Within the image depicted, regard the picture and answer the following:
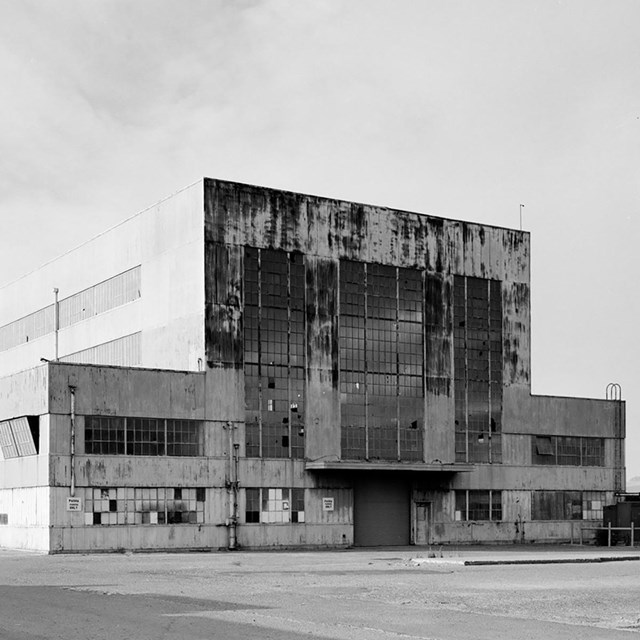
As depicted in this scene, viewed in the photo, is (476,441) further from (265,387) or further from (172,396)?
(172,396)

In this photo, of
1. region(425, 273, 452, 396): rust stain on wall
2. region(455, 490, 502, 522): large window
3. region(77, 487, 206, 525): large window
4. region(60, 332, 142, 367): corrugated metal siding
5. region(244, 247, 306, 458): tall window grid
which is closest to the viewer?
region(77, 487, 206, 525): large window

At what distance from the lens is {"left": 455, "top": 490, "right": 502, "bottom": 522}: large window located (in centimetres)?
5666

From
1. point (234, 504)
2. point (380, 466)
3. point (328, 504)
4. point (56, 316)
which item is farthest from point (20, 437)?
point (56, 316)

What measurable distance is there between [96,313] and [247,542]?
15.5m

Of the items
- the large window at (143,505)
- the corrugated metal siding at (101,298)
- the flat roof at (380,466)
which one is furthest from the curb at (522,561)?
the corrugated metal siding at (101,298)

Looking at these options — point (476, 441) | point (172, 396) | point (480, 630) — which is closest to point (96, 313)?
point (172, 396)

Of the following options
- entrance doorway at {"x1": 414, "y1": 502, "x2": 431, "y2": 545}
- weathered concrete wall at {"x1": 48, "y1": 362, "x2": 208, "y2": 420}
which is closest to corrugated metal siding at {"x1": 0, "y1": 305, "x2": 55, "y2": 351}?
weathered concrete wall at {"x1": 48, "y1": 362, "x2": 208, "y2": 420}

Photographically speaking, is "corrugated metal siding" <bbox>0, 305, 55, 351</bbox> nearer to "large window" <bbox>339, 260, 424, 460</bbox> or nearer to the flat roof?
"large window" <bbox>339, 260, 424, 460</bbox>

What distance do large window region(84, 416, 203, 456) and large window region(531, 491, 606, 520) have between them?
19120 mm

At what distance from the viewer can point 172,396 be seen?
160 feet

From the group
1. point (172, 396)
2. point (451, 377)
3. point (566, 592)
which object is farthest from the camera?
point (451, 377)

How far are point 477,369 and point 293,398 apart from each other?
34.6 feet

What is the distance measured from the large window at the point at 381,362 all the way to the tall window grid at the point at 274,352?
2.34m

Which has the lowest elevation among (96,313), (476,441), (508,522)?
(508,522)
